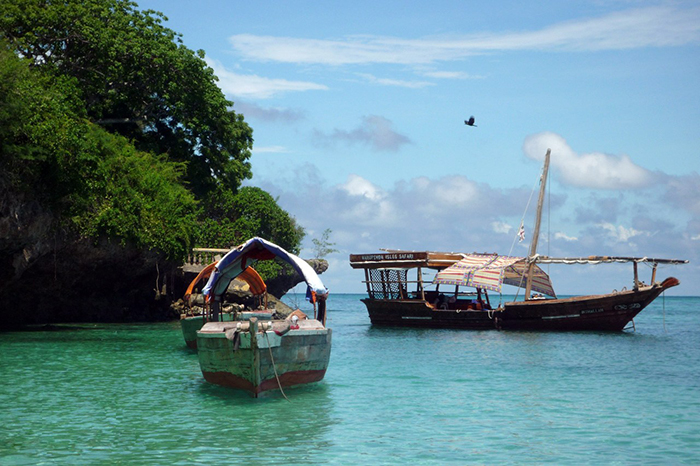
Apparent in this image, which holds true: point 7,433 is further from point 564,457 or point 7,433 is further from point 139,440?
point 564,457

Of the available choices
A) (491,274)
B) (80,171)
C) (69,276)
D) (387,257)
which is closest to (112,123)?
(69,276)

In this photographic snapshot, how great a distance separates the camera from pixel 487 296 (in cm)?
3841

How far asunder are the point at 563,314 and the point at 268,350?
2323 centimetres

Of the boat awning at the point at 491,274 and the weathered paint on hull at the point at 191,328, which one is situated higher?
the boat awning at the point at 491,274

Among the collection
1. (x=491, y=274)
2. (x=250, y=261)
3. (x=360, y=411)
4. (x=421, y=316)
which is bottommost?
(x=360, y=411)

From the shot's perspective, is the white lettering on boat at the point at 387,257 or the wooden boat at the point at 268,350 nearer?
the wooden boat at the point at 268,350

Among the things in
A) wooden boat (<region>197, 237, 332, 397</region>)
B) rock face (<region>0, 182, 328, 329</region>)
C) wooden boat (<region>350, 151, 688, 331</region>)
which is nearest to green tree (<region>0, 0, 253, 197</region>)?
rock face (<region>0, 182, 328, 329</region>)

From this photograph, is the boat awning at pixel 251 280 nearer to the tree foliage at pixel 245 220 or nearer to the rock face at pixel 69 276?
the rock face at pixel 69 276

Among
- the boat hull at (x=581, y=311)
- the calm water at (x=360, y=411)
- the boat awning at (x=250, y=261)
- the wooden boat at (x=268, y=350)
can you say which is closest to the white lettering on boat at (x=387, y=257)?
the boat hull at (x=581, y=311)

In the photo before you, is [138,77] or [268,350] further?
[138,77]

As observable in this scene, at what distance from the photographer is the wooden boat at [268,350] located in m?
15.5

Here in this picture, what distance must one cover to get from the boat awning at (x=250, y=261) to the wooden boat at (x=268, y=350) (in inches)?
1.1

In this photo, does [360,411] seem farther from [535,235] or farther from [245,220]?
[245,220]

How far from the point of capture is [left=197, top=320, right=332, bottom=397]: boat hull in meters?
15.5
